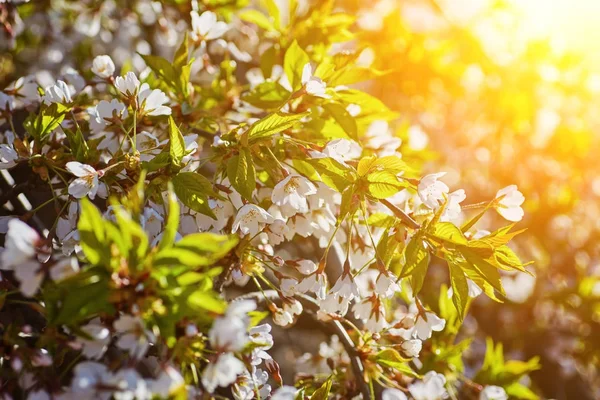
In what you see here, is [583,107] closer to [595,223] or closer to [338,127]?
[595,223]

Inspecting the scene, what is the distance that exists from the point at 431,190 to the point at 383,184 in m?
0.12

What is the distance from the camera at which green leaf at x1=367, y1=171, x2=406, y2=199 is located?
3.61 feet

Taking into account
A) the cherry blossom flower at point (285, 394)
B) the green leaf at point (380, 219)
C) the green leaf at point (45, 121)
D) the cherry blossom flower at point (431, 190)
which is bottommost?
the cherry blossom flower at point (285, 394)

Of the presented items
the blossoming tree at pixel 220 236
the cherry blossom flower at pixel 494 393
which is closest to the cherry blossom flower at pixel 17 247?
the blossoming tree at pixel 220 236

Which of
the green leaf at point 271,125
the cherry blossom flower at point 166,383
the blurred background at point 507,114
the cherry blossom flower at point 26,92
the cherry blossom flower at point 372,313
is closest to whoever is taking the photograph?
the cherry blossom flower at point 166,383

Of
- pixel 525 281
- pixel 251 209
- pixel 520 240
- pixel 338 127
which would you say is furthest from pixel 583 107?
pixel 251 209

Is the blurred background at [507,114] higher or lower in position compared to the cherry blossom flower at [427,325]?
lower

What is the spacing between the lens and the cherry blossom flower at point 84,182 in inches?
42.0

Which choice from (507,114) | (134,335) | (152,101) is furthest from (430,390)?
(507,114)

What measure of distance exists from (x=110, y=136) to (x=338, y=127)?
23.1 inches

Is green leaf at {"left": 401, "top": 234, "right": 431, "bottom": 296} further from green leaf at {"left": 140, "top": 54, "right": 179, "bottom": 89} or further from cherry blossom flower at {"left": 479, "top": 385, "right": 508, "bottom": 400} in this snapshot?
green leaf at {"left": 140, "top": 54, "right": 179, "bottom": 89}

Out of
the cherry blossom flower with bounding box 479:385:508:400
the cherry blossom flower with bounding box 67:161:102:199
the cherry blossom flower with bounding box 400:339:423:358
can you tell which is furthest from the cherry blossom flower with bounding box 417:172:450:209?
the cherry blossom flower with bounding box 67:161:102:199

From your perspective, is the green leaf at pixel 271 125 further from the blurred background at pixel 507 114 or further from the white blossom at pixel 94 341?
the blurred background at pixel 507 114

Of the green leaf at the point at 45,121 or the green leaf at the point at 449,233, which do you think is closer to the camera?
the green leaf at the point at 449,233
